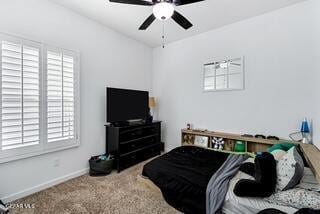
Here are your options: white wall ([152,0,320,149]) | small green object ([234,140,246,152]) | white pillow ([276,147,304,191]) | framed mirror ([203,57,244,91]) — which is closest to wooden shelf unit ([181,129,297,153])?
small green object ([234,140,246,152])

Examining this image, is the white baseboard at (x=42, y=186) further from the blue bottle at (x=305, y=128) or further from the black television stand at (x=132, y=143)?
the blue bottle at (x=305, y=128)

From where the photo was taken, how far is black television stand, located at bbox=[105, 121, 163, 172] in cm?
320

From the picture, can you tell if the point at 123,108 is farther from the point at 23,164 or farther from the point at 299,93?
the point at 299,93

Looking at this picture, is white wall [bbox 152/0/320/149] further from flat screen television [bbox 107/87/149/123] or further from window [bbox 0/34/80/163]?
window [bbox 0/34/80/163]

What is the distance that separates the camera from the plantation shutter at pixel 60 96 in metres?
2.58

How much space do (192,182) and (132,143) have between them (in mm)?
1988

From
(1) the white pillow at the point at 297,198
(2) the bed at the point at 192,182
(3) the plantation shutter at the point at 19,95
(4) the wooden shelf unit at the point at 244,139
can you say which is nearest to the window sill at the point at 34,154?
(3) the plantation shutter at the point at 19,95

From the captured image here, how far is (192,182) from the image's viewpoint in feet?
5.60

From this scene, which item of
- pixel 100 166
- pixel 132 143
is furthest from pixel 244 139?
pixel 100 166

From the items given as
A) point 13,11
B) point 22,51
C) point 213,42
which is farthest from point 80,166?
point 213,42

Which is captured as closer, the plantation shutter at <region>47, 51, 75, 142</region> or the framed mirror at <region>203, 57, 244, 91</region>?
the plantation shutter at <region>47, 51, 75, 142</region>

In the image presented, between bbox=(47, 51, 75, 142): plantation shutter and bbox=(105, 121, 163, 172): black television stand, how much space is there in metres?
0.76

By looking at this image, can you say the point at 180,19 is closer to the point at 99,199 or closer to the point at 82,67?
the point at 82,67

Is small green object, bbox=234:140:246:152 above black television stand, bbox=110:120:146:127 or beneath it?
beneath
